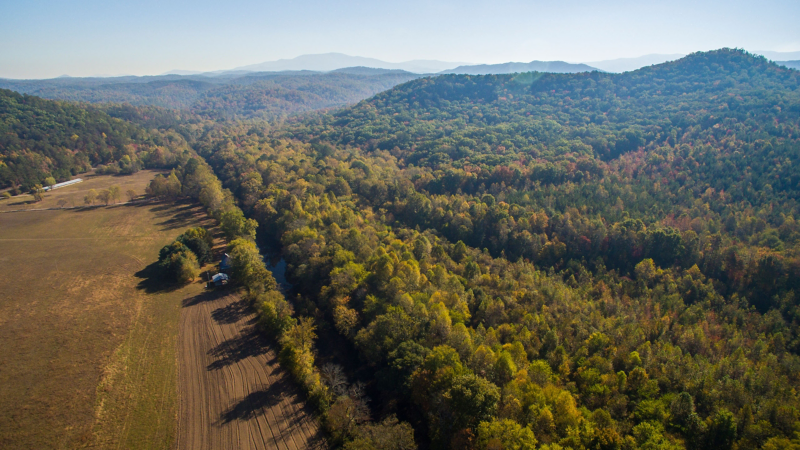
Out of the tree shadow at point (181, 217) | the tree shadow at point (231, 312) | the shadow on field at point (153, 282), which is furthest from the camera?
the tree shadow at point (181, 217)

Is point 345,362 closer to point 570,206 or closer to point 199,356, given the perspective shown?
point 199,356

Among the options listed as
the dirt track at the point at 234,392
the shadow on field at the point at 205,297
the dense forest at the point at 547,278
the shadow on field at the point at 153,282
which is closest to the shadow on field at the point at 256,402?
the dirt track at the point at 234,392

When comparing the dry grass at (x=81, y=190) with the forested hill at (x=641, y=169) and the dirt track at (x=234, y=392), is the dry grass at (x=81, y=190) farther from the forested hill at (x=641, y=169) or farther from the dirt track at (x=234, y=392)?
the dirt track at (x=234, y=392)

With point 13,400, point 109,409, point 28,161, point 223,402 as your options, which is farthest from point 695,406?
point 28,161

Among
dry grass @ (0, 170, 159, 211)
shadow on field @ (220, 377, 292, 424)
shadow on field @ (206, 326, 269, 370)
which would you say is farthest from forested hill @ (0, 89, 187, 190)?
shadow on field @ (220, 377, 292, 424)

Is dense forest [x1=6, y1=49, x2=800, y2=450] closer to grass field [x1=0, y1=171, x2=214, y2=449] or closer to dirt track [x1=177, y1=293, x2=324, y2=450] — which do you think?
dirt track [x1=177, y1=293, x2=324, y2=450]

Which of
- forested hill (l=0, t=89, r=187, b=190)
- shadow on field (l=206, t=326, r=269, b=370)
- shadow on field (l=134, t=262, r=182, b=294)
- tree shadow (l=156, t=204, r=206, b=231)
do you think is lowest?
shadow on field (l=206, t=326, r=269, b=370)
